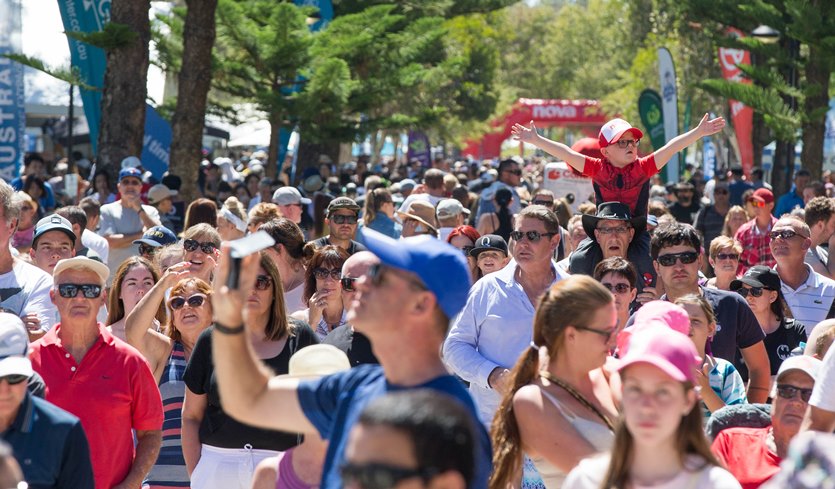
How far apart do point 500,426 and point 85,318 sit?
2211mm

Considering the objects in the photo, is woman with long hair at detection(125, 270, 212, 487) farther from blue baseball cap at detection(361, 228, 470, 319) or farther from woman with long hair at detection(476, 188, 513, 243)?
woman with long hair at detection(476, 188, 513, 243)

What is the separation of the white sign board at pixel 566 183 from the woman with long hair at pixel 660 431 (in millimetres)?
15197

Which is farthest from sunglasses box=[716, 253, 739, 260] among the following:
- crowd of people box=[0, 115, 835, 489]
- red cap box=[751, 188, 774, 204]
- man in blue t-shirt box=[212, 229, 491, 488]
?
man in blue t-shirt box=[212, 229, 491, 488]

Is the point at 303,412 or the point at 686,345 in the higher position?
the point at 686,345

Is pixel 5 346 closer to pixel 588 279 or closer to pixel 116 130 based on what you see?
pixel 588 279

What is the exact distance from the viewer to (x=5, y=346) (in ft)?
14.6

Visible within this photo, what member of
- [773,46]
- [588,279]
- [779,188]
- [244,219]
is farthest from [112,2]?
[588,279]

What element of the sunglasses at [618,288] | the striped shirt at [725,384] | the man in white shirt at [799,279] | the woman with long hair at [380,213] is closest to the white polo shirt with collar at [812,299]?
the man in white shirt at [799,279]

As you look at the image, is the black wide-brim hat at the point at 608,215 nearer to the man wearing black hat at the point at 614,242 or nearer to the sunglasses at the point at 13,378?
the man wearing black hat at the point at 614,242

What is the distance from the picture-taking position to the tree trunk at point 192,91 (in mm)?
14914

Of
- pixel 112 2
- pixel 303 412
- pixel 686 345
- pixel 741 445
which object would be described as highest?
pixel 112 2

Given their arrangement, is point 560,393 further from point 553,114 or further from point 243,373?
point 553,114

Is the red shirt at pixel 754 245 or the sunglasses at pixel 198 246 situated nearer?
the sunglasses at pixel 198 246

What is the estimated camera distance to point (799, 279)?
8.25m
